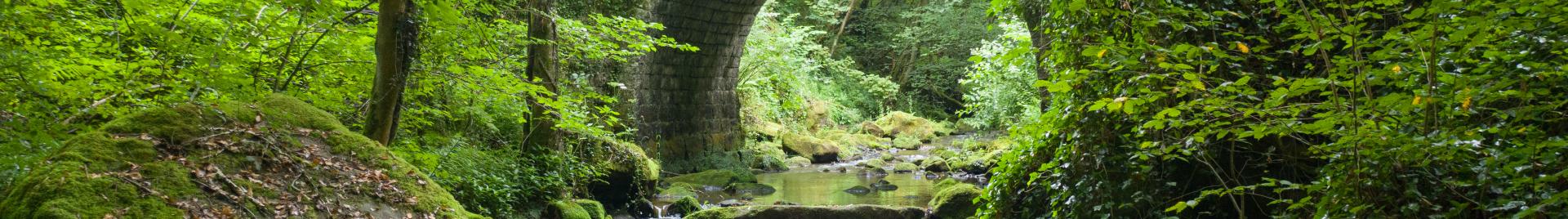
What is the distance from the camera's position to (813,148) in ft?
43.0

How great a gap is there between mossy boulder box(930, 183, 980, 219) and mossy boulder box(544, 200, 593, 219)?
232cm

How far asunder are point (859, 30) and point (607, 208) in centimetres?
1581

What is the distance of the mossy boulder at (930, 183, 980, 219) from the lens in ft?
21.7

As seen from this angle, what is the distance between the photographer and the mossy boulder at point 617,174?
6.89m

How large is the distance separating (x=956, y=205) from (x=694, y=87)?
529 centimetres

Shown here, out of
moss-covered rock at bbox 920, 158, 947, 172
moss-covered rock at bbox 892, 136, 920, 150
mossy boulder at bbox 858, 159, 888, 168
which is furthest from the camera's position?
moss-covered rock at bbox 892, 136, 920, 150

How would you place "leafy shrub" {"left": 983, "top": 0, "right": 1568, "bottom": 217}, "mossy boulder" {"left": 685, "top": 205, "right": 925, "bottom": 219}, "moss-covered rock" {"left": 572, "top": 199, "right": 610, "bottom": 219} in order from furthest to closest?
"mossy boulder" {"left": 685, "top": 205, "right": 925, "bottom": 219} < "moss-covered rock" {"left": 572, "top": 199, "right": 610, "bottom": 219} < "leafy shrub" {"left": 983, "top": 0, "right": 1568, "bottom": 217}

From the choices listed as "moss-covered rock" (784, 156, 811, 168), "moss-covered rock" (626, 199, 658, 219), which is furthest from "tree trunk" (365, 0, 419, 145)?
"moss-covered rock" (784, 156, 811, 168)

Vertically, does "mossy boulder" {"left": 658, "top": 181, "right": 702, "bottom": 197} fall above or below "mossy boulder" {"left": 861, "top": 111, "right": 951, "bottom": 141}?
above

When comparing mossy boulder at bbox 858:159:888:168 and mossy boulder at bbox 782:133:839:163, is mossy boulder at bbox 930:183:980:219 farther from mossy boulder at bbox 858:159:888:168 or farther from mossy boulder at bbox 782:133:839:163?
mossy boulder at bbox 782:133:839:163

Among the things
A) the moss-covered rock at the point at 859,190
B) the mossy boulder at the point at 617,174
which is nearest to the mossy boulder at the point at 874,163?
the moss-covered rock at the point at 859,190

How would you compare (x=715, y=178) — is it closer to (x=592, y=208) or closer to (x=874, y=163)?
(x=874, y=163)

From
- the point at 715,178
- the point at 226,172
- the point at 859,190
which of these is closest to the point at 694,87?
the point at 715,178

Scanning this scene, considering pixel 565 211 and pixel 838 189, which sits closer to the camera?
pixel 565 211
